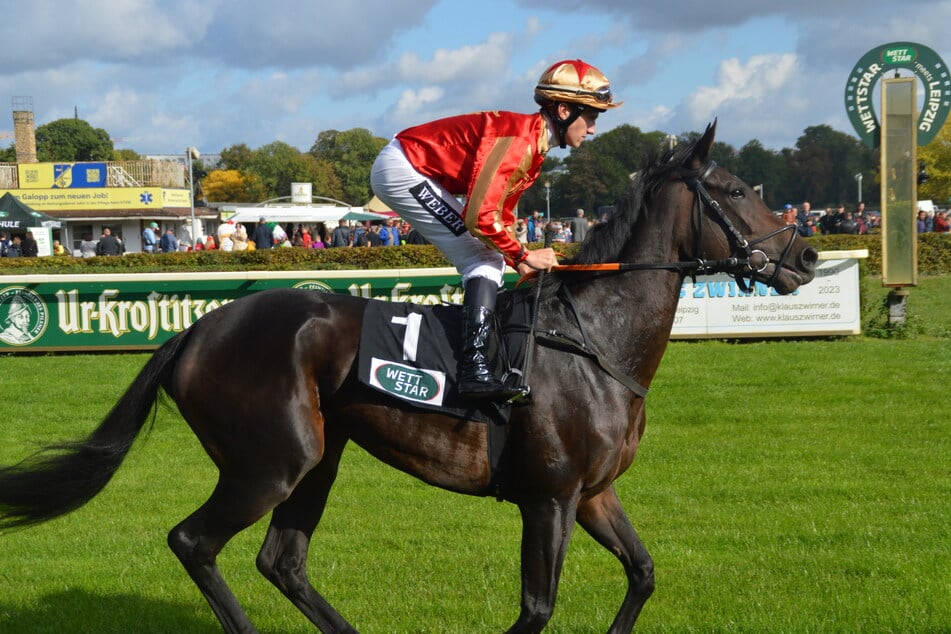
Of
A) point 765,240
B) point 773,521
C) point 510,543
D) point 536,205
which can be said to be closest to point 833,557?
point 773,521

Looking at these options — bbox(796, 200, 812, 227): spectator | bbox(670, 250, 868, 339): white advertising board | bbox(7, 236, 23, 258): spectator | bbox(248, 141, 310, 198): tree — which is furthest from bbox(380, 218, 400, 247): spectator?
bbox(248, 141, 310, 198): tree

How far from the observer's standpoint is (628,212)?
4078 mm

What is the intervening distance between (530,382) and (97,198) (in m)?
50.0

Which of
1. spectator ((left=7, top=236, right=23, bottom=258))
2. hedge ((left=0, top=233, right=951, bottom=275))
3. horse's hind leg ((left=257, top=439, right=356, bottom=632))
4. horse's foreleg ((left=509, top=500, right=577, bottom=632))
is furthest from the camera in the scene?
spectator ((left=7, top=236, right=23, bottom=258))

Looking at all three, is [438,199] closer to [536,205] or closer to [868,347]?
[868,347]

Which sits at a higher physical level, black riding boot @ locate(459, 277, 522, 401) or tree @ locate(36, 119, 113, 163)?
tree @ locate(36, 119, 113, 163)

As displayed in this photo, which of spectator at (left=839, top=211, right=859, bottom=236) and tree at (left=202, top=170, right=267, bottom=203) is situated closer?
spectator at (left=839, top=211, right=859, bottom=236)

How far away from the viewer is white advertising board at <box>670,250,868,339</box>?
39.8ft

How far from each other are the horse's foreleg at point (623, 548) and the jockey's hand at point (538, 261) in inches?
37.3

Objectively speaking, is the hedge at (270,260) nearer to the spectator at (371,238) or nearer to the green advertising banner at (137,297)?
the spectator at (371,238)

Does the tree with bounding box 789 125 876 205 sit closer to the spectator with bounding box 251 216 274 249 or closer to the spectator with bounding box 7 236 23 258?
the spectator with bounding box 251 216 274 249

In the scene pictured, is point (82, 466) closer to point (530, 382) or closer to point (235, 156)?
point (530, 382)

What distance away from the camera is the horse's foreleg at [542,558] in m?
3.74

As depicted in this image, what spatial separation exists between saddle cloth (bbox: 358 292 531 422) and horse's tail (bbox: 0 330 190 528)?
849 mm
